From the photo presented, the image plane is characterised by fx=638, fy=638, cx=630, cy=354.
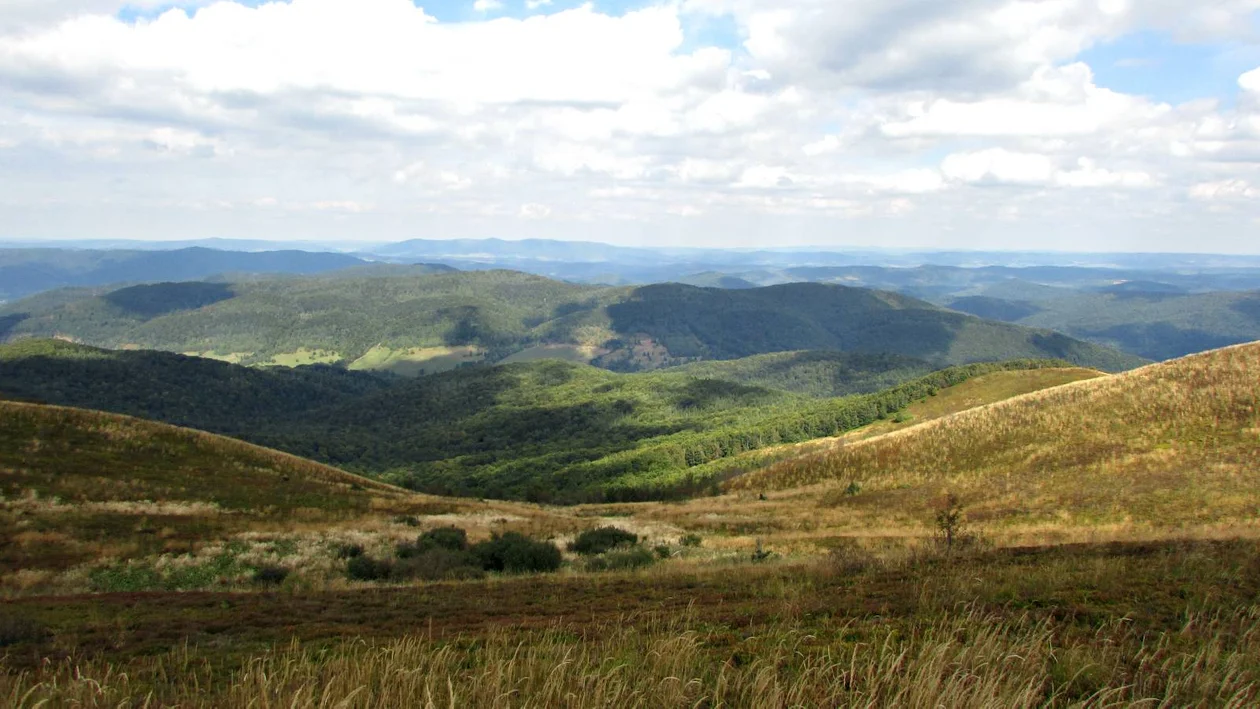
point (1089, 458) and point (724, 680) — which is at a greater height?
point (724, 680)

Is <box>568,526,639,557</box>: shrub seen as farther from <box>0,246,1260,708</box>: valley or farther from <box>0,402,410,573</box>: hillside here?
<box>0,402,410,573</box>: hillside

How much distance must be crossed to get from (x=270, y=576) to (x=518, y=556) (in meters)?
6.91

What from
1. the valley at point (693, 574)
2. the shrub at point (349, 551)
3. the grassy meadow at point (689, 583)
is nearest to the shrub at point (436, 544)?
the valley at point (693, 574)

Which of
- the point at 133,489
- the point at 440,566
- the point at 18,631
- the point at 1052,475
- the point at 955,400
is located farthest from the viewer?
the point at 955,400

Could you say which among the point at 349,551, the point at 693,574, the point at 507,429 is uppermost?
the point at 693,574

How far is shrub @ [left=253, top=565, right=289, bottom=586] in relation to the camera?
56.9 feet

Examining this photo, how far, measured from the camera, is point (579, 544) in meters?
23.9

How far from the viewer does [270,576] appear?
57.8 ft

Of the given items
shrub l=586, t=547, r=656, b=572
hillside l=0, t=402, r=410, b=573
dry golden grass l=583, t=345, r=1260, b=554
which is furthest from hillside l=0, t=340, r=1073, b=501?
shrub l=586, t=547, r=656, b=572

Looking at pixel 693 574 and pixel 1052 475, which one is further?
pixel 1052 475

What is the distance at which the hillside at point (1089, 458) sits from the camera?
29.3 m

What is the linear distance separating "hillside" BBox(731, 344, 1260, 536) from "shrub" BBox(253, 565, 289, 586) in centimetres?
2532

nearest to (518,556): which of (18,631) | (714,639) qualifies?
(18,631)

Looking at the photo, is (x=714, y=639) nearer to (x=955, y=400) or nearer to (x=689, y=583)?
(x=689, y=583)
